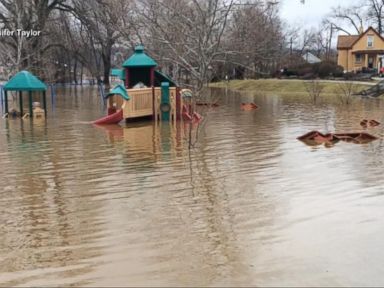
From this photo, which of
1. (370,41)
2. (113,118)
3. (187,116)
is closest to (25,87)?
(113,118)

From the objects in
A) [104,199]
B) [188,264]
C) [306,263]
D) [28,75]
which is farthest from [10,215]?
[28,75]

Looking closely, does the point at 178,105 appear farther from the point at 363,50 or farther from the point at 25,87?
the point at 363,50

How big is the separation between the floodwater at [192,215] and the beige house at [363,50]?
6069cm

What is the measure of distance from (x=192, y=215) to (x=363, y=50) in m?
68.5

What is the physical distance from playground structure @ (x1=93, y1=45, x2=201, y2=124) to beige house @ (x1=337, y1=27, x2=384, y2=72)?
2050 inches

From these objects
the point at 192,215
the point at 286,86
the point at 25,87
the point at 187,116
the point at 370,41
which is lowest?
the point at 192,215

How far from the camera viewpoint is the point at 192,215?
281 inches

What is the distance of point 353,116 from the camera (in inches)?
912

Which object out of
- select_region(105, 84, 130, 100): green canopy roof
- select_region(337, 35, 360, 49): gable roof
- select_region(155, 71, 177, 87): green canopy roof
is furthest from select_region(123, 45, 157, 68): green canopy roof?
select_region(337, 35, 360, 49): gable roof

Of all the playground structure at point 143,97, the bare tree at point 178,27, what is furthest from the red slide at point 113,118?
the bare tree at point 178,27

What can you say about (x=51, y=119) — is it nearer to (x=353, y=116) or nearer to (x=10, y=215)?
(x=353, y=116)

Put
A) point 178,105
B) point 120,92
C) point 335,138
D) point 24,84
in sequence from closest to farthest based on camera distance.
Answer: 1. point 335,138
2. point 120,92
3. point 178,105
4. point 24,84

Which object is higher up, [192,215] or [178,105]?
[178,105]

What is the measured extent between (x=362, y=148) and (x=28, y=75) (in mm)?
14439
